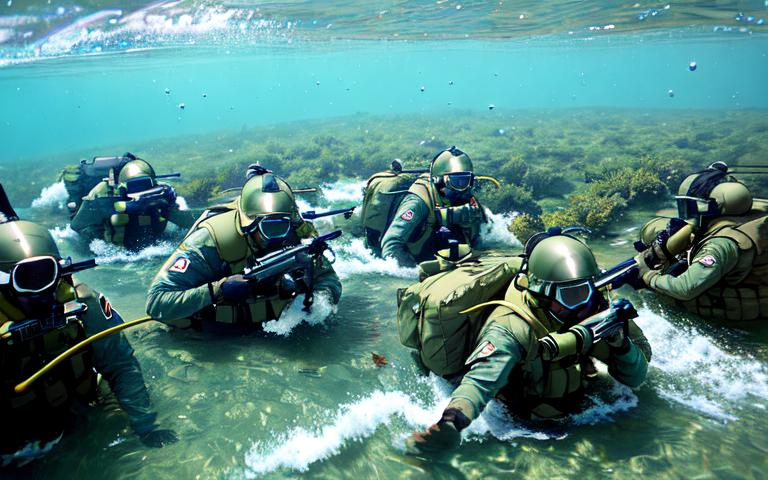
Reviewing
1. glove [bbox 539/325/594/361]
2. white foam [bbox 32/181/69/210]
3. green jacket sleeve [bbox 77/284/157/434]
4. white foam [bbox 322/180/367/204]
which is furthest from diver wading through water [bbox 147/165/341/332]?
white foam [bbox 32/181/69/210]

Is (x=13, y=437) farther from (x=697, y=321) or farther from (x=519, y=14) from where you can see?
(x=519, y=14)

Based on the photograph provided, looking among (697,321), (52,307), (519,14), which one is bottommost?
(697,321)

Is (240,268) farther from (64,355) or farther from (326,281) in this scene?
(64,355)

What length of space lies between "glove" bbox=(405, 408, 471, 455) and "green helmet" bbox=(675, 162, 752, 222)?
422 centimetres

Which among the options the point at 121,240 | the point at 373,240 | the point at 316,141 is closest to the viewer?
the point at 373,240

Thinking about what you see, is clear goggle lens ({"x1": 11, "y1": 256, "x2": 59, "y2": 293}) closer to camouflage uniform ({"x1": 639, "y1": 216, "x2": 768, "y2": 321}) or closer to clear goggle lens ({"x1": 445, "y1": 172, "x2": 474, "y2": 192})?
clear goggle lens ({"x1": 445, "y1": 172, "x2": 474, "y2": 192})

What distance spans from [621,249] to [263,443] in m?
8.70

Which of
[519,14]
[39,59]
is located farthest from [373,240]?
[39,59]

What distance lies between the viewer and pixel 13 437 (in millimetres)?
3568

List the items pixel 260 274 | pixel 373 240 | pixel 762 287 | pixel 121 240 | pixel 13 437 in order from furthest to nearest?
pixel 121 240
pixel 373 240
pixel 762 287
pixel 260 274
pixel 13 437

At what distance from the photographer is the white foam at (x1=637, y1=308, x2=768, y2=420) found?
4.29 metres

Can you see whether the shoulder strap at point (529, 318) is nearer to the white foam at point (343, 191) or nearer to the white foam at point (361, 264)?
the white foam at point (361, 264)

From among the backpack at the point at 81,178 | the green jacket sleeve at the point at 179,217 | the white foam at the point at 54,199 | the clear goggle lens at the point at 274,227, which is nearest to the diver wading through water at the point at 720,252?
the clear goggle lens at the point at 274,227

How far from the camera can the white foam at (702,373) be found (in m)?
4.29
